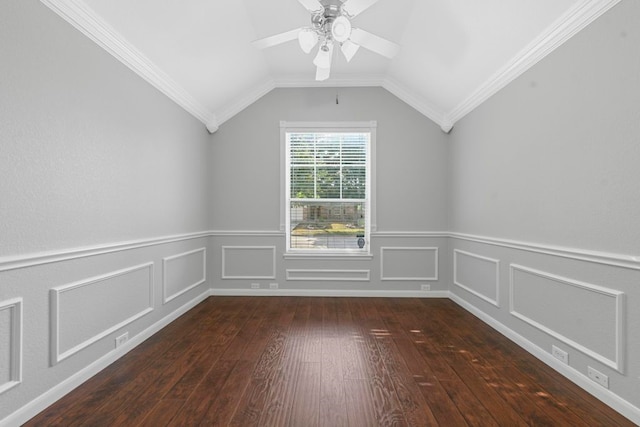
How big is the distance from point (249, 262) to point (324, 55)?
10.1ft

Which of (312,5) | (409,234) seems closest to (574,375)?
(409,234)

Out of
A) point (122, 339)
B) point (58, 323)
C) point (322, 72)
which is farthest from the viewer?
point (322, 72)

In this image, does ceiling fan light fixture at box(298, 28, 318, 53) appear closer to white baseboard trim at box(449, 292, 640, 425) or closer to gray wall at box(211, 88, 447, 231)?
gray wall at box(211, 88, 447, 231)

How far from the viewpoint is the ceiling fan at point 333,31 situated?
2.21 metres

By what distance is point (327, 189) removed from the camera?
4938 millimetres

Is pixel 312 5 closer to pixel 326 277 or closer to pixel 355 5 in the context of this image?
pixel 355 5

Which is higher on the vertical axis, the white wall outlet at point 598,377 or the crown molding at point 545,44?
the crown molding at point 545,44

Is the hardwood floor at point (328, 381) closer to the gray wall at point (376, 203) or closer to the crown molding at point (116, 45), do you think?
the gray wall at point (376, 203)

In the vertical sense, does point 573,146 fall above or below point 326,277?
above

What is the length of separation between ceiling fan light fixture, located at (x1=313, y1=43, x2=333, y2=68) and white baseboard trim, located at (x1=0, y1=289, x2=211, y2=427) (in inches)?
113

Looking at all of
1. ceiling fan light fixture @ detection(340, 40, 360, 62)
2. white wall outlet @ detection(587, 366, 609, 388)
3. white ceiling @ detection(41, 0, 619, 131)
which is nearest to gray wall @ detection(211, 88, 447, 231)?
white ceiling @ detection(41, 0, 619, 131)

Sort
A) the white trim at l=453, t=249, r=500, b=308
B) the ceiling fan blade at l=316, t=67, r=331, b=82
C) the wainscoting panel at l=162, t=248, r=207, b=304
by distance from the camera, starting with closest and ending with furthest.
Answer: the ceiling fan blade at l=316, t=67, r=331, b=82, the white trim at l=453, t=249, r=500, b=308, the wainscoting panel at l=162, t=248, r=207, b=304

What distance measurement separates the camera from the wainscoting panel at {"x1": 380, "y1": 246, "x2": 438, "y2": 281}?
15.6ft

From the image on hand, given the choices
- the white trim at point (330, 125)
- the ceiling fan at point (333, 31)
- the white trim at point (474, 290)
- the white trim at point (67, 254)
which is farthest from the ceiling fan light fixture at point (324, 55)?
the white trim at point (474, 290)
